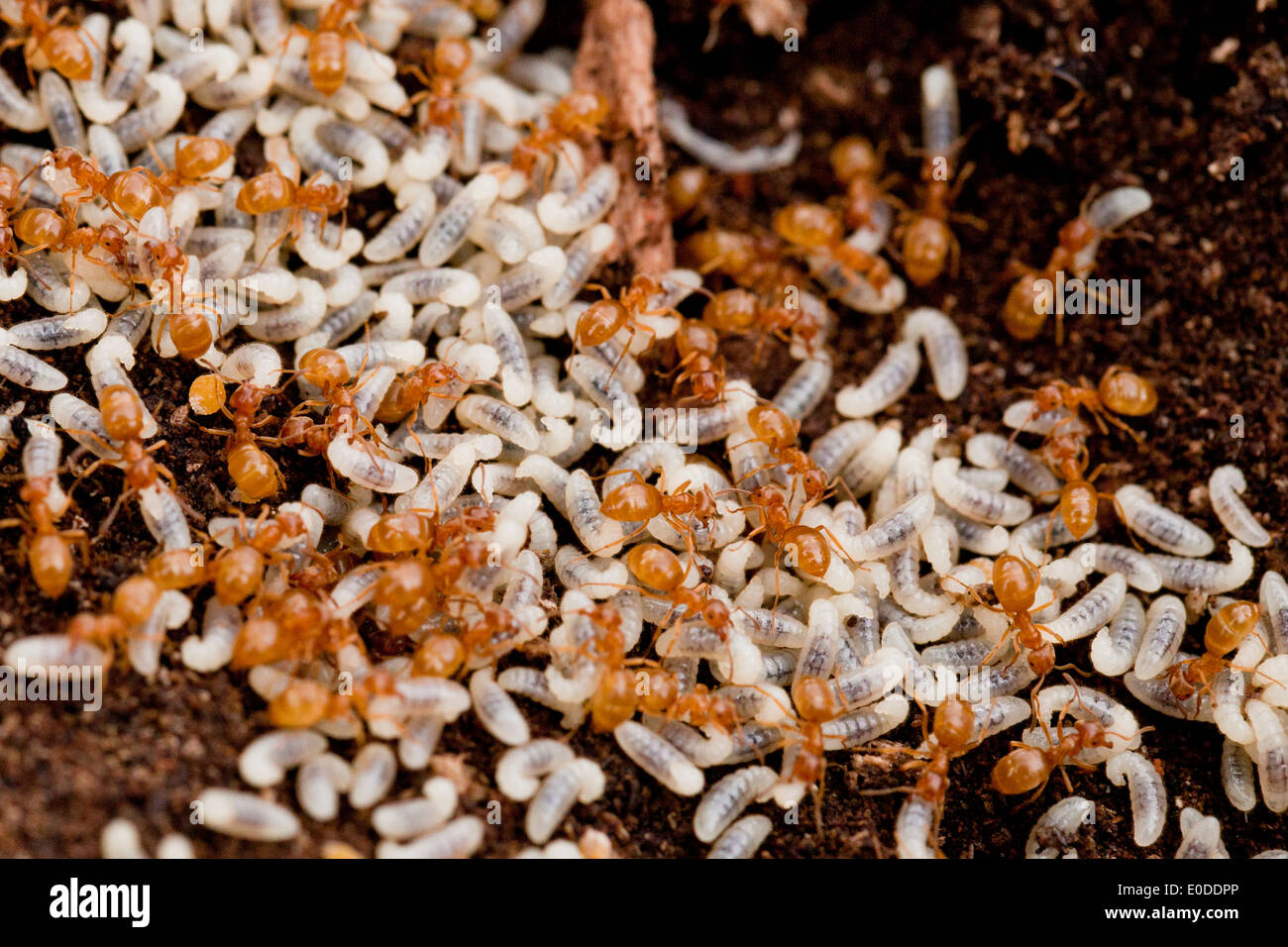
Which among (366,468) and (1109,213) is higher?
(1109,213)

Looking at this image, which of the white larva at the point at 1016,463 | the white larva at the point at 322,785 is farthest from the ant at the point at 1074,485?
the white larva at the point at 322,785

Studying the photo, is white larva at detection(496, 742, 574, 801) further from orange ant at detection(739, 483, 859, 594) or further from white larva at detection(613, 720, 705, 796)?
orange ant at detection(739, 483, 859, 594)

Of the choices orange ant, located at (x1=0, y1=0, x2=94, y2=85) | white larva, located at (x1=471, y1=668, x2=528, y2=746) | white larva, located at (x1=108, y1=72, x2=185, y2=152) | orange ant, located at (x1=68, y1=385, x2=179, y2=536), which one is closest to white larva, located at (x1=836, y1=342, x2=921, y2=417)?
white larva, located at (x1=471, y1=668, x2=528, y2=746)

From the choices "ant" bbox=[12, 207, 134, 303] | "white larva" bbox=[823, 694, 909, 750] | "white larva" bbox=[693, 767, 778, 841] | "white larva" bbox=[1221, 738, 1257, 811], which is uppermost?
"ant" bbox=[12, 207, 134, 303]

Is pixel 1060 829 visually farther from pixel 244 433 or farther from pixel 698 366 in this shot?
pixel 244 433

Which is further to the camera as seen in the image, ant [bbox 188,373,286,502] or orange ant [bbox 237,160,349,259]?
orange ant [bbox 237,160,349,259]

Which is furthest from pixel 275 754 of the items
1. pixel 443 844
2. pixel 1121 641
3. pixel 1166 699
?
pixel 1166 699
